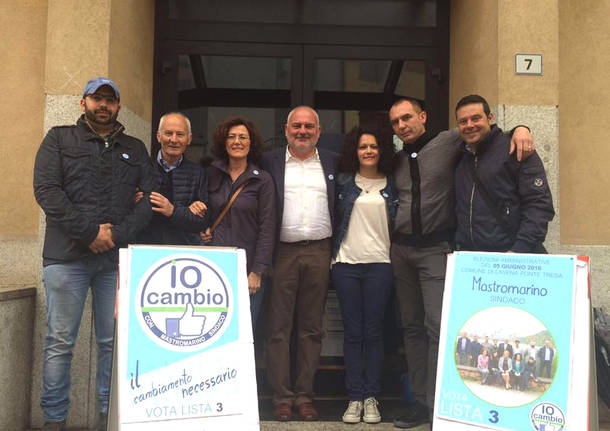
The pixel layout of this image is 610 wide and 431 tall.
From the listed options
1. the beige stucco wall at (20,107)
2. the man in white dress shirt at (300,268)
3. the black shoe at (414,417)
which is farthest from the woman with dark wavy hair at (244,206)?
the beige stucco wall at (20,107)

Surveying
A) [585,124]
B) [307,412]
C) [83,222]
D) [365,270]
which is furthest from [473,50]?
[83,222]

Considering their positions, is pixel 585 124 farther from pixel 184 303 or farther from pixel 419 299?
pixel 184 303

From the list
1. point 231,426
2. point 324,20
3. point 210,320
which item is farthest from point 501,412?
point 324,20

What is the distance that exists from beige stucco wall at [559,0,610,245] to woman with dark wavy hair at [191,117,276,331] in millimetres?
2265

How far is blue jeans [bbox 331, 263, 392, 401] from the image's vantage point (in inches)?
144

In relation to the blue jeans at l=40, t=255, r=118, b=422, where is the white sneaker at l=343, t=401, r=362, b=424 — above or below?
below

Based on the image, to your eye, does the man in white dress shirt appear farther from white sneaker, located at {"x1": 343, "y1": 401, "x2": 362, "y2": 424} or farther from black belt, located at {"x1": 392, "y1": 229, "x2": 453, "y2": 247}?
black belt, located at {"x1": 392, "y1": 229, "x2": 453, "y2": 247}

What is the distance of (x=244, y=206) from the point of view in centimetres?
359

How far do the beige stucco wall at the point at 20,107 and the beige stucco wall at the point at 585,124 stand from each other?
385cm

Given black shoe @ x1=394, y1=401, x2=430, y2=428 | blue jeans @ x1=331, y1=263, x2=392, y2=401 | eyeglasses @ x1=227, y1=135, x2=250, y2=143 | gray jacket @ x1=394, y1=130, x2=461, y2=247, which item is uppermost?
eyeglasses @ x1=227, y1=135, x2=250, y2=143

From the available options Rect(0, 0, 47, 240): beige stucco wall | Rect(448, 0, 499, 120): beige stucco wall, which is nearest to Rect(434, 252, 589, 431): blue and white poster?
Rect(448, 0, 499, 120): beige stucco wall

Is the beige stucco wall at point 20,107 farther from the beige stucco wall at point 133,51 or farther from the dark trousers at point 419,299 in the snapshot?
the dark trousers at point 419,299

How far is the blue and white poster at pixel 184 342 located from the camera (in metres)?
2.64

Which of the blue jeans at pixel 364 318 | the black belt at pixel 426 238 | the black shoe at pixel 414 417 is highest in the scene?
the black belt at pixel 426 238
